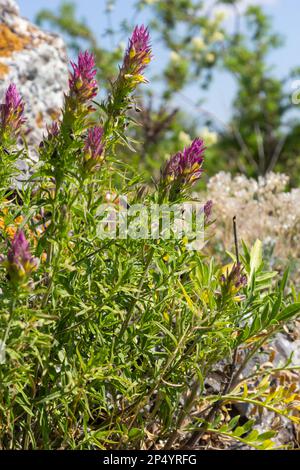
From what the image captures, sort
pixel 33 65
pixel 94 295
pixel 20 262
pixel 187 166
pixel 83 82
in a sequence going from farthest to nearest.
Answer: pixel 33 65 < pixel 94 295 < pixel 187 166 < pixel 83 82 < pixel 20 262

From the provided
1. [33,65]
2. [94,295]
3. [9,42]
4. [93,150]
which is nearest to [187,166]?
[93,150]

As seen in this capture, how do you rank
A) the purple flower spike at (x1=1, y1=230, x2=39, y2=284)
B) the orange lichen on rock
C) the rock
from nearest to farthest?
the purple flower spike at (x1=1, y1=230, x2=39, y2=284) → the rock → the orange lichen on rock

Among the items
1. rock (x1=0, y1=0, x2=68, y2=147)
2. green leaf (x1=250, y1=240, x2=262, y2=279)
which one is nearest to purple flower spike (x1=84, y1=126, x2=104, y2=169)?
green leaf (x1=250, y1=240, x2=262, y2=279)

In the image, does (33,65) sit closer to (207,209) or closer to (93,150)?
(207,209)

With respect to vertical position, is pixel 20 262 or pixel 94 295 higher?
pixel 20 262

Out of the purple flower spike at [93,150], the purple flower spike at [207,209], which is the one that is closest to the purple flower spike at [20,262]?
the purple flower spike at [93,150]

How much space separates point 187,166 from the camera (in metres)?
1.65

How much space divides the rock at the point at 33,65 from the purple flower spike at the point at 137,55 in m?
1.65

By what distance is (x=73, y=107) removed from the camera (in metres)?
1.57

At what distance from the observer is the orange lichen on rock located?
3555 mm

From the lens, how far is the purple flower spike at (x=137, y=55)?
1608 mm

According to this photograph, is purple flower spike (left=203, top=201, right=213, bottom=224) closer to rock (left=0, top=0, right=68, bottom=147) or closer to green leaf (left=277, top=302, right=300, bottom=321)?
green leaf (left=277, top=302, right=300, bottom=321)

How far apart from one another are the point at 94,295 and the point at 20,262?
473 mm

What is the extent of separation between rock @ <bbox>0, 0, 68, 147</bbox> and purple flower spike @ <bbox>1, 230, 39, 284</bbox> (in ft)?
6.08
